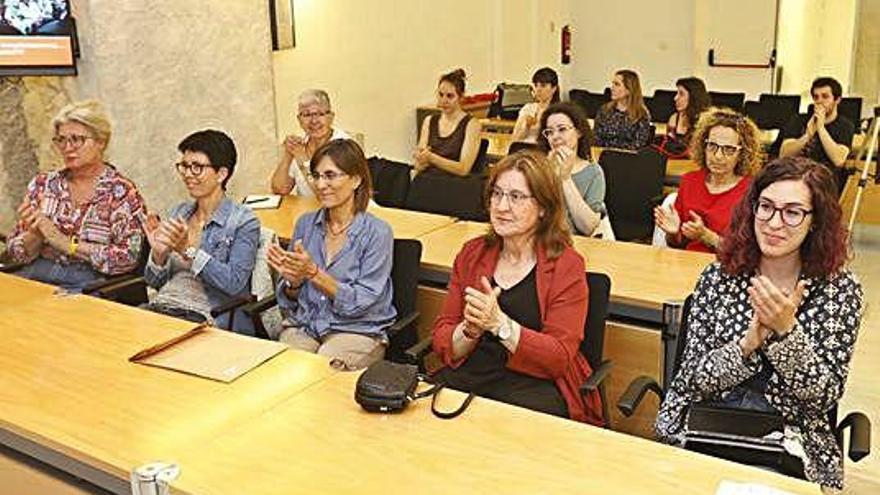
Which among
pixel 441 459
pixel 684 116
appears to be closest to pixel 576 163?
pixel 684 116

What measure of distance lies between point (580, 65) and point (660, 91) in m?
1.56

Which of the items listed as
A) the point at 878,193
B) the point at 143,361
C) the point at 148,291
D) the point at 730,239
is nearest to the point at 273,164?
the point at 148,291

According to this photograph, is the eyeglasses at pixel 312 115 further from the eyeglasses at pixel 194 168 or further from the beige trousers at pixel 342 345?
the beige trousers at pixel 342 345

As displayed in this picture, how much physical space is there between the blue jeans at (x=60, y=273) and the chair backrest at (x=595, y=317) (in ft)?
6.65

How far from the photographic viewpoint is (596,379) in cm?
260

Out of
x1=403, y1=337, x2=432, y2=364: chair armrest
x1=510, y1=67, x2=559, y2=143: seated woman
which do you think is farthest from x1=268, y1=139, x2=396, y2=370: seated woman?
x1=510, y1=67, x2=559, y2=143: seated woman

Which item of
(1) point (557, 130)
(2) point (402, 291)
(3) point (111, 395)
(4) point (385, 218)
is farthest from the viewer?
(4) point (385, 218)

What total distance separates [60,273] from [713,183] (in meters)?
2.77

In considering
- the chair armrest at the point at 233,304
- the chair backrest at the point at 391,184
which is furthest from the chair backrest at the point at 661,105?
the chair armrest at the point at 233,304

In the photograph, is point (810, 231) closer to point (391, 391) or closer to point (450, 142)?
point (391, 391)

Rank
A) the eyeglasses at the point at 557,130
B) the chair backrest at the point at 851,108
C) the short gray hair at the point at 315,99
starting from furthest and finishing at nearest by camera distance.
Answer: the chair backrest at the point at 851,108, the short gray hair at the point at 315,99, the eyeglasses at the point at 557,130

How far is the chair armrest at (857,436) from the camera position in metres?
2.19

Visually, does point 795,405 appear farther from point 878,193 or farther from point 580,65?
point 580,65

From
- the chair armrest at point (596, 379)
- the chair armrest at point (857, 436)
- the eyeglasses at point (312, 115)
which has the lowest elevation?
the chair armrest at point (857, 436)
